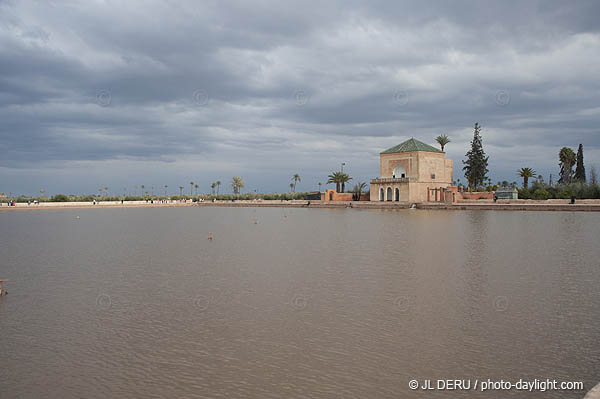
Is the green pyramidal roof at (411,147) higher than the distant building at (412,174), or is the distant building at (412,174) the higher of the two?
the green pyramidal roof at (411,147)

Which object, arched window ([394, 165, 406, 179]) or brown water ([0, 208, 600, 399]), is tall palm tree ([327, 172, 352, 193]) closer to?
arched window ([394, 165, 406, 179])

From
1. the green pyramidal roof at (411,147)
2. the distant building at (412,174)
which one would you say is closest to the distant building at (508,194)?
the distant building at (412,174)

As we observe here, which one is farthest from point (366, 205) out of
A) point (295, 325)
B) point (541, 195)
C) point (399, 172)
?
point (295, 325)

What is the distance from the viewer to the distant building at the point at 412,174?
58.7 meters

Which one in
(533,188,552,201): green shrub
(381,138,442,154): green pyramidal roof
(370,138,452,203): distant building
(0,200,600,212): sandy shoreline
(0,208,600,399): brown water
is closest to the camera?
(0,208,600,399): brown water

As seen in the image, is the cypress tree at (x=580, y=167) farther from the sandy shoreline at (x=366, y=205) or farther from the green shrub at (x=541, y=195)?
the sandy shoreline at (x=366, y=205)

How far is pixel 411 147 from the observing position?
61.3 metres

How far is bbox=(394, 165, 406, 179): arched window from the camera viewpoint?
62050 mm

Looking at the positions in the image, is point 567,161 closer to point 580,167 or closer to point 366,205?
point 580,167

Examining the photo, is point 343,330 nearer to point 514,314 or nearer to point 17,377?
point 514,314

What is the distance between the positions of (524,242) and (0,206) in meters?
72.3

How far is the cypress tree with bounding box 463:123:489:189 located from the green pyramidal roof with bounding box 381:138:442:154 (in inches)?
458

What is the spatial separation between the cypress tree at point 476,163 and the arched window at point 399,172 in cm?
1617

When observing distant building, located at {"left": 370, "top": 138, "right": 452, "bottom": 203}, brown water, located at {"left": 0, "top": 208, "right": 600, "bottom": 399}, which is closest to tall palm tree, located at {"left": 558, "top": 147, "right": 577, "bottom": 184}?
distant building, located at {"left": 370, "top": 138, "right": 452, "bottom": 203}
